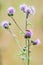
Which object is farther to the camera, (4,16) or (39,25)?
(4,16)

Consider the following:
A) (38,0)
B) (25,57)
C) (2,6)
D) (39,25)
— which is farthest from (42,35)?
(25,57)

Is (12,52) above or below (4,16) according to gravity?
below

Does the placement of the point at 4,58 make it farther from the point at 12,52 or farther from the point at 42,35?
the point at 42,35

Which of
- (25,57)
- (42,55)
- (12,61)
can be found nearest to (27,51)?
(25,57)

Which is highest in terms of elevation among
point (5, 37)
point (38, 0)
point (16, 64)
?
point (38, 0)

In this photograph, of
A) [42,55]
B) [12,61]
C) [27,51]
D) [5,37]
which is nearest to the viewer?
[27,51]

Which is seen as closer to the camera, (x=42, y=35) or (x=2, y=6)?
(x=42, y=35)

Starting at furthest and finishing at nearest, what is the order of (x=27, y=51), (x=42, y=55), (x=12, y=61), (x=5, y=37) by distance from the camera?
(x=5, y=37) < (x=12, y=61) < (x=42, y=55) < (x=27, y=51)

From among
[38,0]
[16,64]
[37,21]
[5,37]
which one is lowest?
[16,64]

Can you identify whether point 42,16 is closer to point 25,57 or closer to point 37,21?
point 37,21
